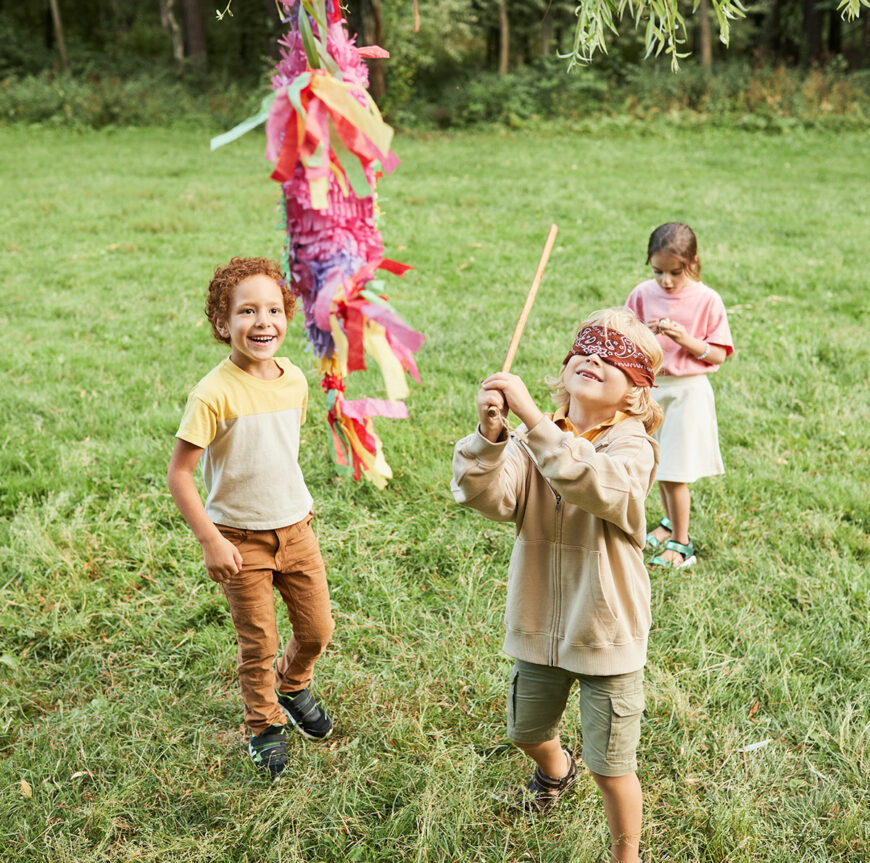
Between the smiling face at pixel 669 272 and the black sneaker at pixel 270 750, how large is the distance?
72.8 inches

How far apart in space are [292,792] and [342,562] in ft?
3.43

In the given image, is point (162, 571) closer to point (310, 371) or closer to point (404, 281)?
point (310, 371)

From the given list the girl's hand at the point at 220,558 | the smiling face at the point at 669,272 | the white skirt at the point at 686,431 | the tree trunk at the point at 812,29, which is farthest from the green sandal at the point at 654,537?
the tree trunk at the point at 812,29

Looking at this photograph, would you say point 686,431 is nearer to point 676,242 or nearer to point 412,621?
point 676,242

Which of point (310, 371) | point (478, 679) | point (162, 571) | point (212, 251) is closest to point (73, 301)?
point (212, 251)

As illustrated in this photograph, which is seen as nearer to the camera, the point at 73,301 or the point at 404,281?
the point at 73,301

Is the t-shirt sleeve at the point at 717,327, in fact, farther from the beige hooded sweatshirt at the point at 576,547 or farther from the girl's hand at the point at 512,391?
the girl's hand at the point at 512,391

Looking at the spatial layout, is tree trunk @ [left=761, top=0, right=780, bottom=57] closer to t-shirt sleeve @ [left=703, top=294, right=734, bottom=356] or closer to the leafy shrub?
the leafy shrub

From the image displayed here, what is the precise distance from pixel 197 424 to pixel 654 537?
77.0 inches

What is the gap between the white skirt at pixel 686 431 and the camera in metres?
2.99

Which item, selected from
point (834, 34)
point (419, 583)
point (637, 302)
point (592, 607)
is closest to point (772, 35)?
point (834, 34)

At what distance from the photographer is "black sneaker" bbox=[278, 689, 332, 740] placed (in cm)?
225

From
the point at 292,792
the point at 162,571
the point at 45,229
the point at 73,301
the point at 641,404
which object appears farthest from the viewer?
the point at 45,229

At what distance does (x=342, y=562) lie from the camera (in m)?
3.01
